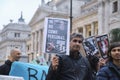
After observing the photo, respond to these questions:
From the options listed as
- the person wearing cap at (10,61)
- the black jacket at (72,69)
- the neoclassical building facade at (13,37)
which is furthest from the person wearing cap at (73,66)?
the neoclassical building facade at (13,37)

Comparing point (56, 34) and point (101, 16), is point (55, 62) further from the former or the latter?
point (101, 16)

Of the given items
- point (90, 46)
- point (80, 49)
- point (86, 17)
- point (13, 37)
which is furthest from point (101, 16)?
point (13, 37)

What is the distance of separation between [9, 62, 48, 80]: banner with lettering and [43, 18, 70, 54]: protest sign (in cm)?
35

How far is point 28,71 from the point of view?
6.03 m

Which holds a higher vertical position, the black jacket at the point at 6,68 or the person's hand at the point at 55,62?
the person's hand at the point at 55,62

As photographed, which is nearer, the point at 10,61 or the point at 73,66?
the point at 73,66

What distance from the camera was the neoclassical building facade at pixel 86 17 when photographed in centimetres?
3994

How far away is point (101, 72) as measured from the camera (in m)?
3.87

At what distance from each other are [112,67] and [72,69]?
2.63 feet

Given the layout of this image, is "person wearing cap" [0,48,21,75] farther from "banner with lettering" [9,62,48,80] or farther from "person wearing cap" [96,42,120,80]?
"person wearing cap" [96,42,120,80]

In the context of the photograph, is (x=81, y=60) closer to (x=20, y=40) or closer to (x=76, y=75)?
(x=76, y=75)

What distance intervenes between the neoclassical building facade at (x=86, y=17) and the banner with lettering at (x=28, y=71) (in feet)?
91.7

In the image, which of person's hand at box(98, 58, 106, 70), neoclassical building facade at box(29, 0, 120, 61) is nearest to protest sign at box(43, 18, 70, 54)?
person's hand at box(98, 58, 106, 70)

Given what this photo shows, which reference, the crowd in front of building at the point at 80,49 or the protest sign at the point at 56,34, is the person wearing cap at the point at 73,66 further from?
the protest sign at the point at 56,34
